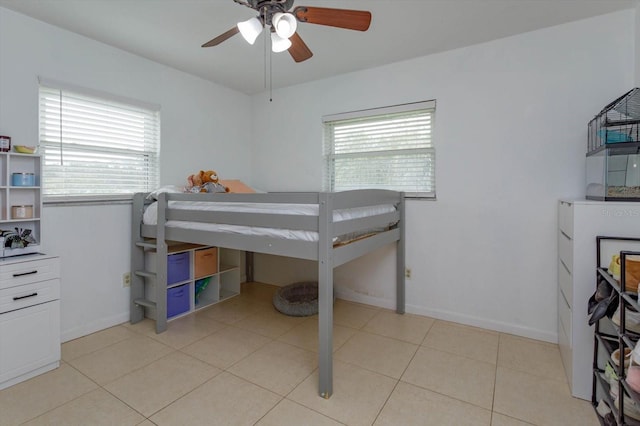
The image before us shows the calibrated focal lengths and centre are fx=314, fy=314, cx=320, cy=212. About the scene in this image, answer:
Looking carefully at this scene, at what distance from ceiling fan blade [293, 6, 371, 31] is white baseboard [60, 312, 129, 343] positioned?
8.75 ft

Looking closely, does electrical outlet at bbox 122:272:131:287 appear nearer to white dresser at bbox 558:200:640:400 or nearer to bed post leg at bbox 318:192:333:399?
bed post leg at bbox 318:192:333:399

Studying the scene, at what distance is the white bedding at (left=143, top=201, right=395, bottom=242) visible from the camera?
70.9 inches

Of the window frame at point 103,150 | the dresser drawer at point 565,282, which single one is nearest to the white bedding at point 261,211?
the window frame at point 103,150

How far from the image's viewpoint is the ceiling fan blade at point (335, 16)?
142cm

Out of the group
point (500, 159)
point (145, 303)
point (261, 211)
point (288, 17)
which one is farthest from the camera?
point (145, 303)

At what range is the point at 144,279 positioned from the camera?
2.76 m

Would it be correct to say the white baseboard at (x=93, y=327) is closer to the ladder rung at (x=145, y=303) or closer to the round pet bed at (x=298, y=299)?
the ladder rung at (x=145, y=303)

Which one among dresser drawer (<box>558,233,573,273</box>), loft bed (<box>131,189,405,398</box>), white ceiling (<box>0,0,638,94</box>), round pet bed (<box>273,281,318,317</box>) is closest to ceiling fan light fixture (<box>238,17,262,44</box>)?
white ceiling (<box>0,0,638,94</box>)

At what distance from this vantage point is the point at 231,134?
3.62 m

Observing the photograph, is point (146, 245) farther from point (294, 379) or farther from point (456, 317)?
point (456, 317)

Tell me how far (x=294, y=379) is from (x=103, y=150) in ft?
7.50

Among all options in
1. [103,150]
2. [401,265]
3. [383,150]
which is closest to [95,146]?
[103,150]

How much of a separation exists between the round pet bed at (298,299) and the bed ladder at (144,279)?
99 cm

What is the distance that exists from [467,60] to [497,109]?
479mm
